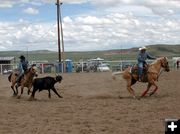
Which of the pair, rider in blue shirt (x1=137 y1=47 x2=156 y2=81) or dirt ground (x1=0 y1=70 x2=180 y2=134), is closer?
dirt ground (x1=0 y1=70 x2=180 y2=134)

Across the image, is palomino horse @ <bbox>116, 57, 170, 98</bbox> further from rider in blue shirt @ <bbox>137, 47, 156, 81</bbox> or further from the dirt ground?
the dirt ground

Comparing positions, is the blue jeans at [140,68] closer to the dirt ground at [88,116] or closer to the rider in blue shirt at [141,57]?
the rider in blue shirt at [141,57]

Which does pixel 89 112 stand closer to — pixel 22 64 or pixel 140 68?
pixel 140 68

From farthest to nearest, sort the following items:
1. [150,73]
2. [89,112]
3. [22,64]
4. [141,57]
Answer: [22,64], [150,73], [141,57], [89,112]

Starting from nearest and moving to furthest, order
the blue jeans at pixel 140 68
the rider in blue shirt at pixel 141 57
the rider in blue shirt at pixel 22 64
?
the rider in blue shirt at pixel 141 57
the blue jeans at pixel 140 68
the rider in blue shirt at pixel 22 64

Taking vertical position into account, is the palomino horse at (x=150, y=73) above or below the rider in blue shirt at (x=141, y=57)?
below

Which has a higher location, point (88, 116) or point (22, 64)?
point (22, 64)

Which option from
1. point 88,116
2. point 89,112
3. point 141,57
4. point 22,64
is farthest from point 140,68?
point 88,116

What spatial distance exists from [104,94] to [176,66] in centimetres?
2709

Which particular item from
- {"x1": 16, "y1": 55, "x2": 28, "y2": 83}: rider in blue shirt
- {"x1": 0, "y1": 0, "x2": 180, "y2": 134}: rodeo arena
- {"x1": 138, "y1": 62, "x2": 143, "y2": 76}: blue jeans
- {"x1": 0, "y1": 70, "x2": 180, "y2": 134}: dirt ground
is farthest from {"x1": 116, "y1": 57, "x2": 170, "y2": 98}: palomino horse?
{"x1": 16, "y1": 55, "x2": 28, "y2": 83}: rider in blue shirt

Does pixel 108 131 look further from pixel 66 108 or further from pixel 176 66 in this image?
pixel 176 66

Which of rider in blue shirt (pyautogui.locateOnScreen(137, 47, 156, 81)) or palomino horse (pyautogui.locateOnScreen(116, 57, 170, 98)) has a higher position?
rider in blue shirt (pyautogui.locateOnScreen(137, 47, 156, 81))

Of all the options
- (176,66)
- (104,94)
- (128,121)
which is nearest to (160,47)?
(176,66)

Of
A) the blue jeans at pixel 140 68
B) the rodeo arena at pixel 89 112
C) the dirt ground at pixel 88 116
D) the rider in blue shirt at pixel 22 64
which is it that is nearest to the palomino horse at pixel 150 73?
the rodeo arena at pixel 89 112
